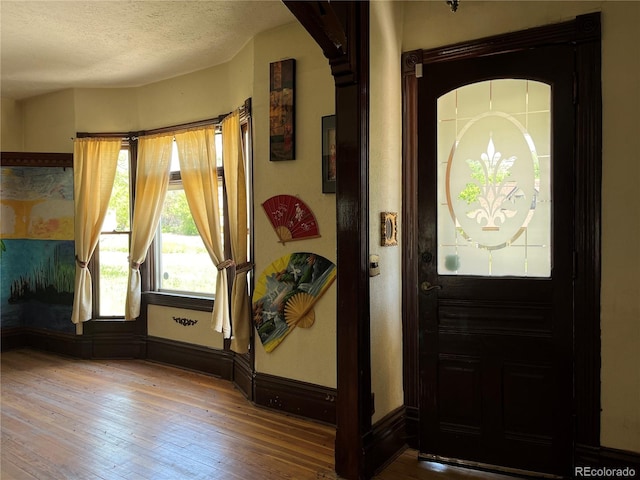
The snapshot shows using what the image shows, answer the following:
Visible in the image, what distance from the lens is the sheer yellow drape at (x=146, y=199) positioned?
15.1 feet

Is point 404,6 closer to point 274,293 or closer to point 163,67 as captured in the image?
point 274,293

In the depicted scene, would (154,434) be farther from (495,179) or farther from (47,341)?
(47,341)

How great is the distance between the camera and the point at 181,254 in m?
4.68

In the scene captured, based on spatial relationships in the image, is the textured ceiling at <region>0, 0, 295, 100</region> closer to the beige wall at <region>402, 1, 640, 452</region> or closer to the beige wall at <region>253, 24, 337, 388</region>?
the beige wall at <region>253, 24, 337, 388</region>

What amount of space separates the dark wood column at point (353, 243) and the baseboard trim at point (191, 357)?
6.47 feet

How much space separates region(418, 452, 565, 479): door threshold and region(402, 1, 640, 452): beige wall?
400 mm

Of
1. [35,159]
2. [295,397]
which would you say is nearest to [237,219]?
[295,397]

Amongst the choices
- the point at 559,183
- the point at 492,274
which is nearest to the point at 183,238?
the point at 492,274

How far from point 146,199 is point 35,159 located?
61.0 inches

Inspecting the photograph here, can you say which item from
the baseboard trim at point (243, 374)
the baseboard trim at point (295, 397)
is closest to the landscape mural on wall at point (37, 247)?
the baseboard trim at point (243, 374)

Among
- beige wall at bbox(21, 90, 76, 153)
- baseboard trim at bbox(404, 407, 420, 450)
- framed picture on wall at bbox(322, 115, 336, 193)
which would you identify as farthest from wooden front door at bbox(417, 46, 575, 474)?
beige wall at bbox(21, 90, 76, 153)

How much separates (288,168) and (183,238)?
1.79m

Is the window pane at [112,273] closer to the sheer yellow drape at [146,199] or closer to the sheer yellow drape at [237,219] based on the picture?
the sheer yellow drape at [146,199]

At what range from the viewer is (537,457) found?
251 centimetres
